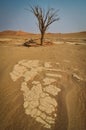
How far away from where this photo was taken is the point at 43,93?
16.0 feet

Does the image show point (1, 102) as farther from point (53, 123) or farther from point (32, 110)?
point (53, 123)

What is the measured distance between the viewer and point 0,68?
639 centimetres

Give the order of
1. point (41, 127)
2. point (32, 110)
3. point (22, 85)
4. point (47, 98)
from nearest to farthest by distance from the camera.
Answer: point (41, 127) < point (32, 110) < point (47, 98) < point (22, 85)

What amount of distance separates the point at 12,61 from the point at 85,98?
3472 mm

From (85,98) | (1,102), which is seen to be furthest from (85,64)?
(1,102)

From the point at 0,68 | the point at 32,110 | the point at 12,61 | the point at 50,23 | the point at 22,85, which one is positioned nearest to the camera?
the point at 32,110

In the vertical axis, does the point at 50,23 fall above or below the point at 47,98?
above

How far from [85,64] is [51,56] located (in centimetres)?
157

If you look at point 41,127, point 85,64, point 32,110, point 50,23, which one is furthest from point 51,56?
point 50,23

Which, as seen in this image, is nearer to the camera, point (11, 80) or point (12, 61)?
point (11, 80)

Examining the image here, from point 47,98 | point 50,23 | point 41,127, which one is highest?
point 50,23

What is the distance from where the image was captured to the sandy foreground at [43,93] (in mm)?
4125

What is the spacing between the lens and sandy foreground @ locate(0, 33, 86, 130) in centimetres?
412

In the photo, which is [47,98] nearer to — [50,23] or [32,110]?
[32,110]
